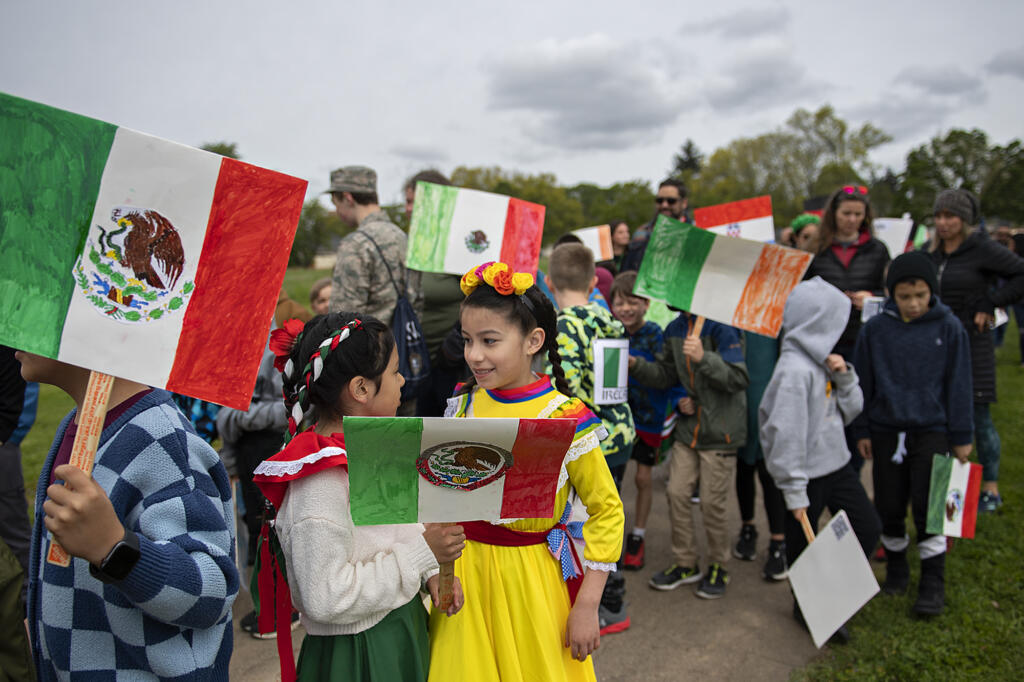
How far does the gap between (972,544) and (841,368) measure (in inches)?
80.2

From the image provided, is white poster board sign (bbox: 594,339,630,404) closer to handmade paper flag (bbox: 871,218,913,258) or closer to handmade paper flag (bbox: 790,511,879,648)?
handmade paper flag (bbox: 790,511,879,648)

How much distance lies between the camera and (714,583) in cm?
428

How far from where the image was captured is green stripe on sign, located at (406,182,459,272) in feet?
13.9

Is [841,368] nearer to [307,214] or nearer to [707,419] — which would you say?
[707,419]

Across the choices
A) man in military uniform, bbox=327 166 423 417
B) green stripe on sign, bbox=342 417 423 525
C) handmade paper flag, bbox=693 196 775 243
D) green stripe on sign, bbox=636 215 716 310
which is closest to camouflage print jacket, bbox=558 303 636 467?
green stripe on sign, bbox=636 215 716 310

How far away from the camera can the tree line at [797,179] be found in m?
33.1

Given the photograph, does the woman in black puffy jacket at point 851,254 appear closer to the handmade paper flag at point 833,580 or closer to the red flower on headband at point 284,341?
the handmade paper flag at point 833,580

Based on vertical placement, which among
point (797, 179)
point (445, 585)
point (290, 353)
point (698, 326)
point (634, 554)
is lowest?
point (634, 554)

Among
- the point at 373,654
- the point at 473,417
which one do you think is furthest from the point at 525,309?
the point at 373,654

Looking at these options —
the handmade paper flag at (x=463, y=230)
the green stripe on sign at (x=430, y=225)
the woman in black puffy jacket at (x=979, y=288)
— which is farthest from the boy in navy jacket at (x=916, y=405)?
the green stripe on sign at (x=430, y=225)

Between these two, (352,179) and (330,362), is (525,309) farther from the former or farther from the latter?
(352,179)

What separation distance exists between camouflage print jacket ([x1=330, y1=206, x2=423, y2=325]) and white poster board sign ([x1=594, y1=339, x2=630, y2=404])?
141 centimetres

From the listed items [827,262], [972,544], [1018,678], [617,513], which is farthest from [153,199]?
[972,544]

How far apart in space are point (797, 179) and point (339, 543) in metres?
59.5
